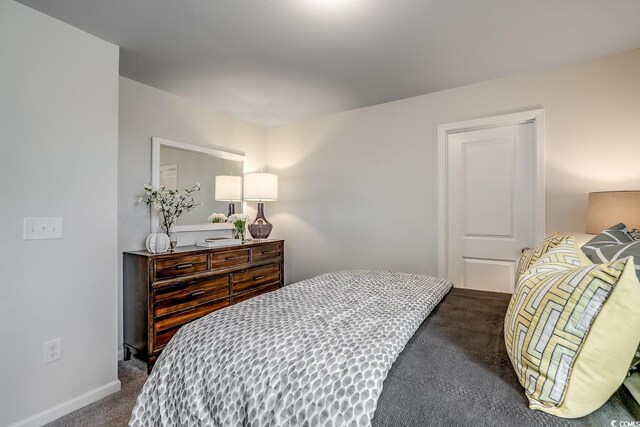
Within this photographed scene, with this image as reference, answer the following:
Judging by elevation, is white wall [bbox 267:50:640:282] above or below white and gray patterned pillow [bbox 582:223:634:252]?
above

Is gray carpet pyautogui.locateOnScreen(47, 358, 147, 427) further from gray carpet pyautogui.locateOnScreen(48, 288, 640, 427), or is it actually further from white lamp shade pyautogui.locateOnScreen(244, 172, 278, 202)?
white lamp shade pyautogui.locateOnScreen(244, 172, 278, 202)

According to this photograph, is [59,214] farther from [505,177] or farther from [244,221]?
[505,177]

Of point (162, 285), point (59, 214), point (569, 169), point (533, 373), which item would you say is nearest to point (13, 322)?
point (59, 214)

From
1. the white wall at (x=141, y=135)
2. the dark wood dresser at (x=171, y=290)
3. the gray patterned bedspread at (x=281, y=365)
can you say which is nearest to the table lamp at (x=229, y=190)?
the white wall at (x=141, y=135)

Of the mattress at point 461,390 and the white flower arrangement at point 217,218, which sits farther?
the white flower arrangement at point 217,218

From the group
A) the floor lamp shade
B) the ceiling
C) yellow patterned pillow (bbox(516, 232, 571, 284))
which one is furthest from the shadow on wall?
yellow patterned pillow (bbox(516, 232, 571, 284))

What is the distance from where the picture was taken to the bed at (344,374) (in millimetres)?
781

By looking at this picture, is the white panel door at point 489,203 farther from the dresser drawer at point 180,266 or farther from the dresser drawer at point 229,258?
the dresser drawer at point 180,266

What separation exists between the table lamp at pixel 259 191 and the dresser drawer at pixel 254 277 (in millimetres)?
415

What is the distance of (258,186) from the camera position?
3.39m

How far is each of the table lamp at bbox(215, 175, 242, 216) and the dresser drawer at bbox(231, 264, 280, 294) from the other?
757 millimetres

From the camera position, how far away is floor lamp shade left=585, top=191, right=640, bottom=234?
1.79 meters

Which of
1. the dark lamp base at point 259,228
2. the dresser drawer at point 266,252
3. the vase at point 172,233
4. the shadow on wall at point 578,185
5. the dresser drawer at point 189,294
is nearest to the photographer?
the shadow on wall at point 578,185

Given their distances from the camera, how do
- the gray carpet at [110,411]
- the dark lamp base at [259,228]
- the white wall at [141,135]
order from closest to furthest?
the gray carpet at [110,411] → the white wall at [141,135] → the dark lamp base at [259,228]
